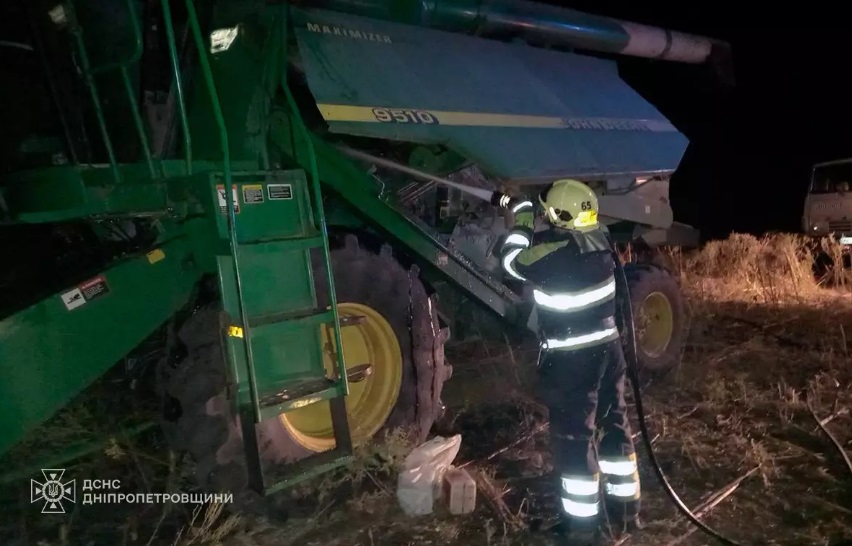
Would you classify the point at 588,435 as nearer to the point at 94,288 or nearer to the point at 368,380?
the point at 368,380

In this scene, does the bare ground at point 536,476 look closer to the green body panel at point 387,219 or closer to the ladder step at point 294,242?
the green body panel at point 387,219

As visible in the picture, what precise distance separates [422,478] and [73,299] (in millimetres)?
1997

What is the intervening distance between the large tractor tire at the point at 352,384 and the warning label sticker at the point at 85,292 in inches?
16.6

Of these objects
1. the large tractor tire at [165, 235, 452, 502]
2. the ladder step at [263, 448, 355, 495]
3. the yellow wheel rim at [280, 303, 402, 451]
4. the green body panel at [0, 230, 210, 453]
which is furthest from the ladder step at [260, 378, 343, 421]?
the green body panel at [0, 230, 210, 453]

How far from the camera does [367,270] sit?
433 centimetres

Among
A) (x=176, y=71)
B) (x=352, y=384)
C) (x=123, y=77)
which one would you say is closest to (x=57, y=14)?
(x=123, y=77)

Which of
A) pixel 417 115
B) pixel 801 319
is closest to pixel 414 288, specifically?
pixel 417 115

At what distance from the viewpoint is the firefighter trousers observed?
12.8 ft

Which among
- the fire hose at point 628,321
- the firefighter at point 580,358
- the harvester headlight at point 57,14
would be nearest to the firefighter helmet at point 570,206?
the firefighter at point 580,358

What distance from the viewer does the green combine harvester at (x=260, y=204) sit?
351 cm

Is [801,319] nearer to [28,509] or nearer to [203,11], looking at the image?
[203,11]

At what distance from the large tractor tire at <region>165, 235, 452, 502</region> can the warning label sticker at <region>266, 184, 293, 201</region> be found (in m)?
0.40

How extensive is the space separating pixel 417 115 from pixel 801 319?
623 cm

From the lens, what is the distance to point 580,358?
13.0 ft
